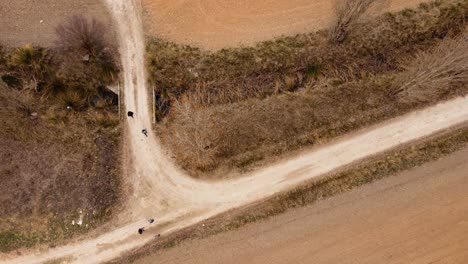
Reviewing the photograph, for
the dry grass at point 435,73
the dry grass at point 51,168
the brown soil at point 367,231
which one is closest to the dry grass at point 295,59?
the dry grass at point 435,73

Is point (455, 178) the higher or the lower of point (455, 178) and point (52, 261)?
the lower

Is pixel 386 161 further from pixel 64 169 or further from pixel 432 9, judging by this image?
pixel 64 169

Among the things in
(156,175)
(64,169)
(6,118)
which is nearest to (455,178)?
(156,175)

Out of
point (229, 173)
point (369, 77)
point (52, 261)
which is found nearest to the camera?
point (52, 261)

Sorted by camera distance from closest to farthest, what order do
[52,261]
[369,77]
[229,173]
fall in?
[52,261], [229,173], [369,77]

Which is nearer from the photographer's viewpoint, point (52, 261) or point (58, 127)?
point (52, 261)

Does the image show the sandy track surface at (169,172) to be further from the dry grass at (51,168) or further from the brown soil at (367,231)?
the brown soil at (367,231)
